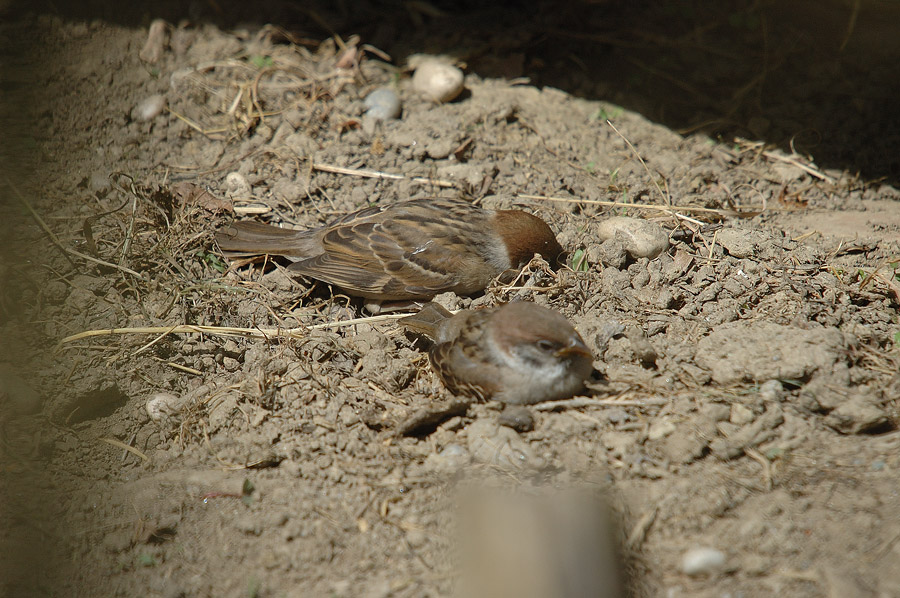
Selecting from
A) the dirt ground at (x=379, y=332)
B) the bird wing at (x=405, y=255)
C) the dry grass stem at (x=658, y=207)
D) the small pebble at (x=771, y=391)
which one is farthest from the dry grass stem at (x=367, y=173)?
the small pebble at (x=771, y=391)

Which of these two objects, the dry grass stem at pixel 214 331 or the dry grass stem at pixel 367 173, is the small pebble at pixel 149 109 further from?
the dry grass stem at pixel 214 331

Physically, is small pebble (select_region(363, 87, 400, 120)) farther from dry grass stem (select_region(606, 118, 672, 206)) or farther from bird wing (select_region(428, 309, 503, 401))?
bird wing (select_region(428, 309, 503, 401))

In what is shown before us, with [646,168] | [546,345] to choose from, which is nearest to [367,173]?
[646,168]

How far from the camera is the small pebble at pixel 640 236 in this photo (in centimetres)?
455

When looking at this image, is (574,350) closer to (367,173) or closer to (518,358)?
(518,358)

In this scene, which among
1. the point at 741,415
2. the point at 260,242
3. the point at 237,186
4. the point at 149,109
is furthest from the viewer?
the point at 149,109

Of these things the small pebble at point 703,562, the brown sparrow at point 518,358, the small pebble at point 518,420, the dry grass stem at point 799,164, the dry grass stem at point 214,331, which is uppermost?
the dry grass stem at point 799,164

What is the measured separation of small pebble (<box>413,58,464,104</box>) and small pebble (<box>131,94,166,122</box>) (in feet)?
7.81

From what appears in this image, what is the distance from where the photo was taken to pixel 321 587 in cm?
294

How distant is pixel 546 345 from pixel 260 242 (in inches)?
98.1

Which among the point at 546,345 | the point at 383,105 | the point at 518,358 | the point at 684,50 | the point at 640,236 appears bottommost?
the point at 518,358

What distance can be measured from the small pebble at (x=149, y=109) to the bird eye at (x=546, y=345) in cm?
441

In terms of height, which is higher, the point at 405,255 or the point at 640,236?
the point at 640,236

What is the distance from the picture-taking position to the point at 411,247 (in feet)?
15.7
